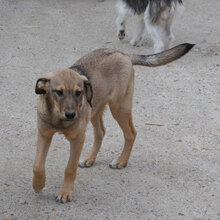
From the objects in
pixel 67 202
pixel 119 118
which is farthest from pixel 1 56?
pixel 67 202

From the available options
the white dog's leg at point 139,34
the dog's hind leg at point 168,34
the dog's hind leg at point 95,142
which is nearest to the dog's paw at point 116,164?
the dog's hind leg at point 95,142

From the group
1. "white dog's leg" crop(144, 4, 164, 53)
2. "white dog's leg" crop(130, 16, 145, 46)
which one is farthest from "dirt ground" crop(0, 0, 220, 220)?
"white dog's leg" crop(144, 4, 164, 53)

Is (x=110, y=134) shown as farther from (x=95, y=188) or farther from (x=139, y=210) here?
(x=139, y=210)

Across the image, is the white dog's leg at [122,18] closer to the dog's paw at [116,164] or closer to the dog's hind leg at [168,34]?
the dog's hind leg at [168,34]

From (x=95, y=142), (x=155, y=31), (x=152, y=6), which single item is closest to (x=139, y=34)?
(x=155, y=31)

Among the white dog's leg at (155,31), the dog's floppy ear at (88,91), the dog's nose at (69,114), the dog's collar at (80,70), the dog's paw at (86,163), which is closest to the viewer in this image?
the dog's nose at (69,114)

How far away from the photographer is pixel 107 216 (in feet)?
14.1

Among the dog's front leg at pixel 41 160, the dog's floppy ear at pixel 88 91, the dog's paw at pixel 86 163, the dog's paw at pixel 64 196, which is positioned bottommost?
the dog's paw at pixel 86 163

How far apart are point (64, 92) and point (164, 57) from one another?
5.02ft

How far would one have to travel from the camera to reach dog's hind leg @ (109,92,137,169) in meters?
4.95

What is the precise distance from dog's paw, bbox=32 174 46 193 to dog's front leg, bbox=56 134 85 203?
19 cm

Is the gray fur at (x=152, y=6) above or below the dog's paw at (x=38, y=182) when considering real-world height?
above

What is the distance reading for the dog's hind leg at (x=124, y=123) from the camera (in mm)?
4949

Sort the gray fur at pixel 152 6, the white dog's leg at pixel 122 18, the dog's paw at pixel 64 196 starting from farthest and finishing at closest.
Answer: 1. the white dog's leg at pixel 122 18
2. the gray fur at pixel 152 6
3. the dog's paw at pixel 64 196
